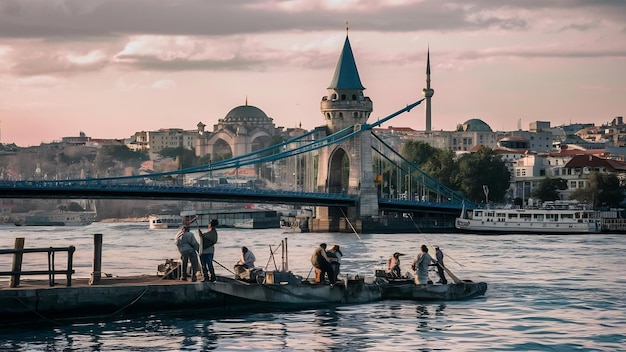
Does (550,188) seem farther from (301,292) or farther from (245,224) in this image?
Result: (301,292)

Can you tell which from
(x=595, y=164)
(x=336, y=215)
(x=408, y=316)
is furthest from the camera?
(x=595, y=164)

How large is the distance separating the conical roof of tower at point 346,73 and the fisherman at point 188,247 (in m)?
93.9

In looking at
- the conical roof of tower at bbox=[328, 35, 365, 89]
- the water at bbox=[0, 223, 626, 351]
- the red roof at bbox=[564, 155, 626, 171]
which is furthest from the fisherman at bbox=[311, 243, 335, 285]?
the red roof at bbox=[564, 155, 626, 171]

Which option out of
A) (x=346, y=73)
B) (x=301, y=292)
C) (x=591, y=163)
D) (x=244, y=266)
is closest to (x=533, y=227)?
(x=346, y=73)

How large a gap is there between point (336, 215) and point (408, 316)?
276 ft

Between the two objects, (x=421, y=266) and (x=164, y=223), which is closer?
(x=421, y=266)

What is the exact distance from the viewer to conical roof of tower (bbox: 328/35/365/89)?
131750 millimetres

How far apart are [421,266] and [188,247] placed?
7.68m

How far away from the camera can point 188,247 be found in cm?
3778

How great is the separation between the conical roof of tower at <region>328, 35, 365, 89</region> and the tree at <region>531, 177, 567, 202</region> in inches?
913

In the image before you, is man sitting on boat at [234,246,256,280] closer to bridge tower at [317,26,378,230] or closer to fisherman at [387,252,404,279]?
fisherman at [387,252,404,279]

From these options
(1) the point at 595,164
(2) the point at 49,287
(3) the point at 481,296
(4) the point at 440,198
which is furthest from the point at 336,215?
(2) the point at 49,287

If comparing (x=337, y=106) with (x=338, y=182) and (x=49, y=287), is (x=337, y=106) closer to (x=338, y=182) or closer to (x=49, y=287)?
(x=338, y=182)

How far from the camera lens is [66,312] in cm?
3594
